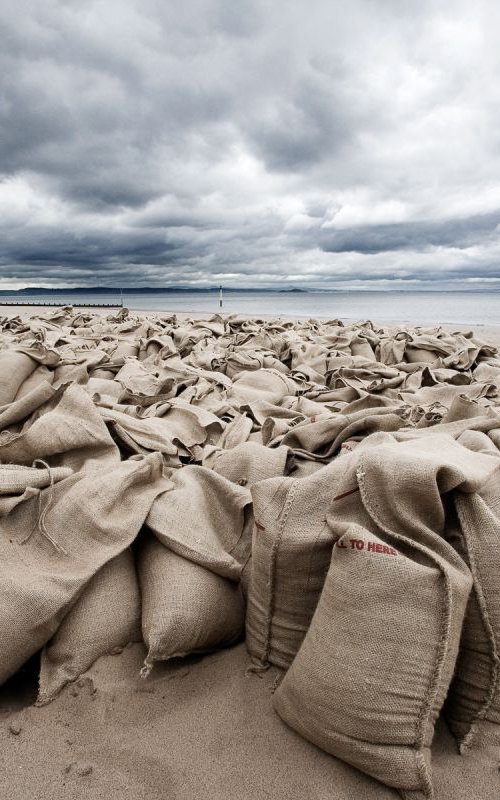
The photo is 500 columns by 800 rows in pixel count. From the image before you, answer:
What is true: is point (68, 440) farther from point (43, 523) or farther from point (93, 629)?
point (93, 629)

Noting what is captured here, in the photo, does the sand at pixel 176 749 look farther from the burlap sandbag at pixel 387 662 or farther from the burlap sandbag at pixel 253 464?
the burlap sandbag at pixel 253 464

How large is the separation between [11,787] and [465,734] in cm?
106

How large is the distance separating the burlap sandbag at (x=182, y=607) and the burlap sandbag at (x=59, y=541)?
14 centimetres

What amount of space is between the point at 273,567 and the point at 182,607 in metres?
0.29

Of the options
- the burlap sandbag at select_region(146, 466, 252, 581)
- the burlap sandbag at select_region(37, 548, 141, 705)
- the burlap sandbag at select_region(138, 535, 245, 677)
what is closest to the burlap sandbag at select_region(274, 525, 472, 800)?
the burlap sandbag at select_region(138, 535, 245, 677)

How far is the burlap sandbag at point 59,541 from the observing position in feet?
4.77

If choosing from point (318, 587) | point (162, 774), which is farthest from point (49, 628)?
point (318, 587)

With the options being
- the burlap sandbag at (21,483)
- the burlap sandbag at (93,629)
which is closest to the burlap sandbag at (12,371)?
the burlap sandbag at (21,483)

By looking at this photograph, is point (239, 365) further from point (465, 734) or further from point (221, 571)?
point (465, 734)

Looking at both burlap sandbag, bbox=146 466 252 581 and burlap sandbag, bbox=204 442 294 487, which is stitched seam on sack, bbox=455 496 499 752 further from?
burlap sandbag, bbox=204 442 294 487

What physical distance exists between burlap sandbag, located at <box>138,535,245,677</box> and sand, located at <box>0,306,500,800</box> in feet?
0.33

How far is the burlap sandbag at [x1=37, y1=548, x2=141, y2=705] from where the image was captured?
1502 mm

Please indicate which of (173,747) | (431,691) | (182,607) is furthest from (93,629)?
(431,691)

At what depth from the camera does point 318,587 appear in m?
1.46
